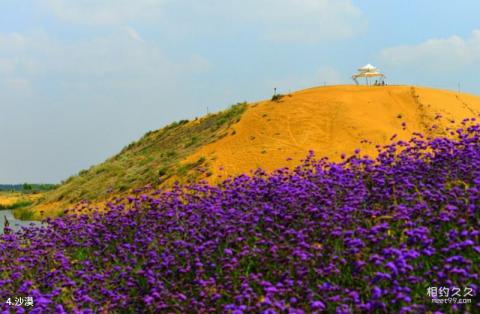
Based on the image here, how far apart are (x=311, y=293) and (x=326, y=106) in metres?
20.0

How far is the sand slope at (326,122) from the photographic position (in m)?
20.8

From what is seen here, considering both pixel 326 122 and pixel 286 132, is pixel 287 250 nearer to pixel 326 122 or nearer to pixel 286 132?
pixel 286 132

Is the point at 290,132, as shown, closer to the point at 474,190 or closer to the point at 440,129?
the point at 440,129

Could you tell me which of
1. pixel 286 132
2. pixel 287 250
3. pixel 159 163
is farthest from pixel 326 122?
pixel 287 250

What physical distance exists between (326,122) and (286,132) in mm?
1647

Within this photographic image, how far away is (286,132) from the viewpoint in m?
Answer: 22.9

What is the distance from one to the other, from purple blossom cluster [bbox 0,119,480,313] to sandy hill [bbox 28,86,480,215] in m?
10.1

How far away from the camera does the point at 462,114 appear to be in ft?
78.7

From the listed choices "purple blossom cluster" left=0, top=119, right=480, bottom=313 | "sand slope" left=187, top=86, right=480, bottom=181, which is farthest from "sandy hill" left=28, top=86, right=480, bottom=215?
"purple blossom cluster" left=0, top=119, right=480, bottom=313

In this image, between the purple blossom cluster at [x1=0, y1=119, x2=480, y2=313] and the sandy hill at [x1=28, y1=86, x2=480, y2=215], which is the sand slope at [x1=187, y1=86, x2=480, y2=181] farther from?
the purple blossom cluster at [x1=0, y1=119, x2=480, y2=313]

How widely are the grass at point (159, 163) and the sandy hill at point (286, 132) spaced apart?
5 cm

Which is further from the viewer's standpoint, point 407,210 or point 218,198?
point 218,198

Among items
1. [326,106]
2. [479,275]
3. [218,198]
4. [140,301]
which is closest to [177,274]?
[140,301]

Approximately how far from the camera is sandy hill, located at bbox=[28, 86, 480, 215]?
68.8 feet
